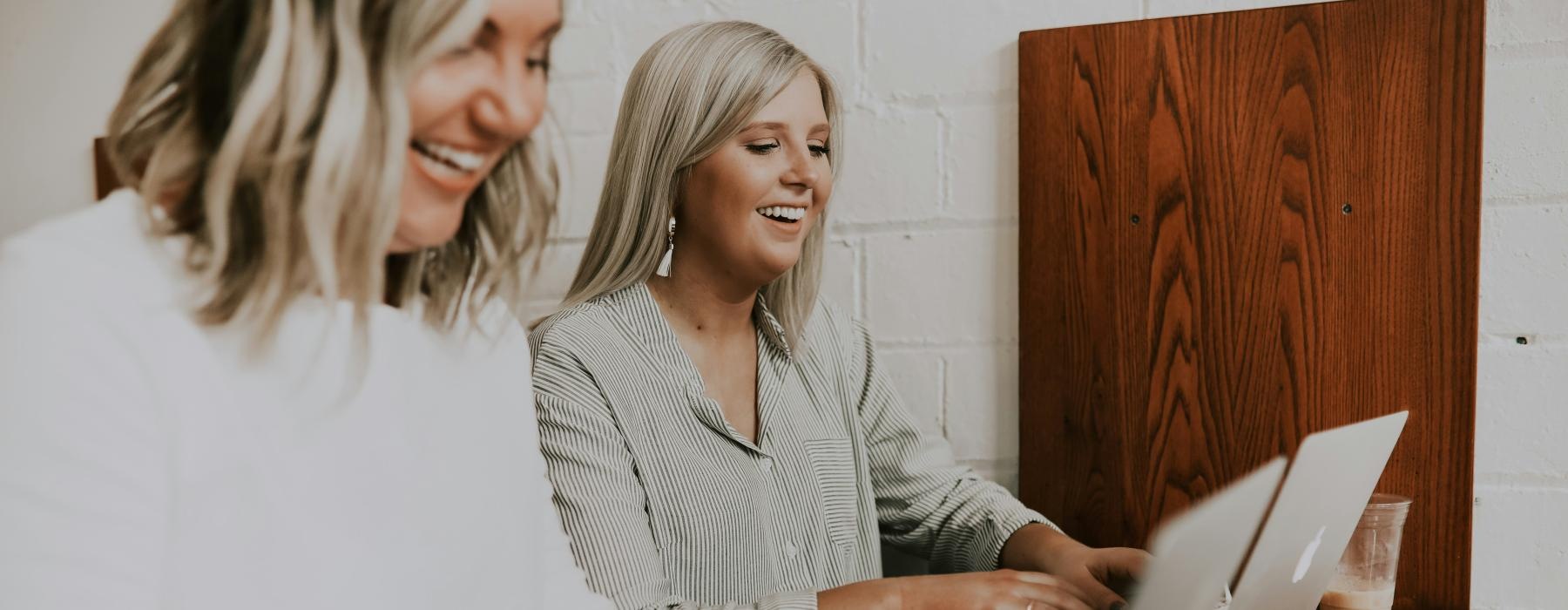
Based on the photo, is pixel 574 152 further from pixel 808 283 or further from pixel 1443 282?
pixel 1443 282

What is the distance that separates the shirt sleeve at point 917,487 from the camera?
132 centimetres

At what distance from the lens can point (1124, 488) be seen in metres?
1.34

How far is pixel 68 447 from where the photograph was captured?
489 millimetres

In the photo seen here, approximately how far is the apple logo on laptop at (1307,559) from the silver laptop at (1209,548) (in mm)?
77

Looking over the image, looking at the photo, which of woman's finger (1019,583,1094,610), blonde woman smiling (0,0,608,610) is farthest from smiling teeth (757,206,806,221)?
blonde woman smiling (0,0,608,610)

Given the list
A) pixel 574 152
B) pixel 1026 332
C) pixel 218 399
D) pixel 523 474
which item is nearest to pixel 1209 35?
pixel 1026 332

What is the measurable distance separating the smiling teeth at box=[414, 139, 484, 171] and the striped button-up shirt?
0.47m

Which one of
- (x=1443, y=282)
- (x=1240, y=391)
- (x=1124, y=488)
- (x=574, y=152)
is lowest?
(x=1124, y=488)

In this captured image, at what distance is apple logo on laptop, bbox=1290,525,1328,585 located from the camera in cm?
85

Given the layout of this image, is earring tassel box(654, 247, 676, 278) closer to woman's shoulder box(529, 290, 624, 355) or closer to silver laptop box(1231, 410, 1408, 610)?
woman's shoulder box(529, 290, 624, 355)

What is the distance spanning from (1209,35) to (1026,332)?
0.39 m

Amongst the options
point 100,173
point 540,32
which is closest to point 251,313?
point 540,32

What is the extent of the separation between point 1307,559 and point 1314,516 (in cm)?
7

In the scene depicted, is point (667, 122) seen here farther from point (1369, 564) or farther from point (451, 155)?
point (1369, 564)
